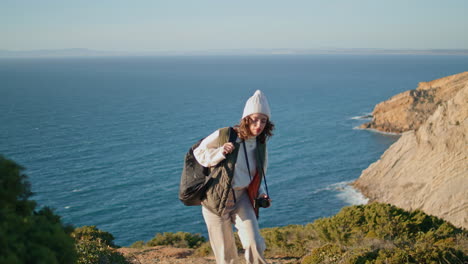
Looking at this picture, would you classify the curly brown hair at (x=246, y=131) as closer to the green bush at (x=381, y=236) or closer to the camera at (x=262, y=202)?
the camera at (x=262, y=202)

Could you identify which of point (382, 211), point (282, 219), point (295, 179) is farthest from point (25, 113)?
point (382, 211)

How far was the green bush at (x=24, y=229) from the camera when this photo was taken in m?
2.61

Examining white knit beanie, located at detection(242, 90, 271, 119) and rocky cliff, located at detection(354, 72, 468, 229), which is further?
rocky cliff, located at detection(354, 72, 468, 229)

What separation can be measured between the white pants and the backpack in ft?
0.93

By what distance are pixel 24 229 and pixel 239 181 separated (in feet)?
7.85

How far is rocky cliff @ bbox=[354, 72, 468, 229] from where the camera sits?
28.9 metres

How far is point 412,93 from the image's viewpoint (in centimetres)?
6781

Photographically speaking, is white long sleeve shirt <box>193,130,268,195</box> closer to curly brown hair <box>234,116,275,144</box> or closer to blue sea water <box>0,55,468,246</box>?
curly brown hair <box>234,116,275,144</box>

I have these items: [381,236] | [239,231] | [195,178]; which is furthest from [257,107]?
[381,236]

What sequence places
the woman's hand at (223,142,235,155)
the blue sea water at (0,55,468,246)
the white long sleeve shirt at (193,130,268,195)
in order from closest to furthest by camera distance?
the woman's hand at (223,142,235,155) → the white long sleeve shirt at (193,130,268,195) → the blue sea water at (0,55,468,246)

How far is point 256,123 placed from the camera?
4.75m

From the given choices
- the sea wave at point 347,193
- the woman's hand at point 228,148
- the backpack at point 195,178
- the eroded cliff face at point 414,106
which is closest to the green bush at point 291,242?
the backpack at point 195,178

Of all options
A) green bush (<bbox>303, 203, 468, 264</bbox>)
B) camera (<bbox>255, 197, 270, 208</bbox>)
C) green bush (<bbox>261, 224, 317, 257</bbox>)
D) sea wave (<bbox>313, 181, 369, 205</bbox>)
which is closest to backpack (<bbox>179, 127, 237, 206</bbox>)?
camera (<bbox>255, 197, 270, 208</bbox>)

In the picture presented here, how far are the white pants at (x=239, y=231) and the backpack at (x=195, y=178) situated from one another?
284mm
